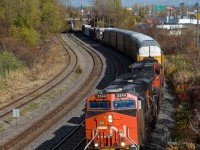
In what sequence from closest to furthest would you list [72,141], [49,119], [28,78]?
[72,141], [49,119], [28,78]

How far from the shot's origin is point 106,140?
1274 centimetres

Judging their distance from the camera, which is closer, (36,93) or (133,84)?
(133,84)

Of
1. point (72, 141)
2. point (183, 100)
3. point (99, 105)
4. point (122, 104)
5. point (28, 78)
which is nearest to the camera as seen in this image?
point (122, 104)

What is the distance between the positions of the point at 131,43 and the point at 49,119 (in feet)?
65.1

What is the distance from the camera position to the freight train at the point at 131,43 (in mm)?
30250

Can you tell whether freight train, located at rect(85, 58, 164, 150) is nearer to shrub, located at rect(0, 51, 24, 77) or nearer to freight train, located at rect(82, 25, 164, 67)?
freight train, located at rect(82, 25, 164, 67)

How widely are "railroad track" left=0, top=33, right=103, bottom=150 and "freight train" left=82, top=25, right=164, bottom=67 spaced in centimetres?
469

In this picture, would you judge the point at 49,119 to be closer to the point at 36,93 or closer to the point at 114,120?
the point at 36,93

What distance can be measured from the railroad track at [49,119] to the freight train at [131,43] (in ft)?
15.4

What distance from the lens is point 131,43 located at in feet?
127

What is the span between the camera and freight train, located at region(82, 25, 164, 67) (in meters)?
30.2

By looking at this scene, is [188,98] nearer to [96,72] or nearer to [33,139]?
[33,139]

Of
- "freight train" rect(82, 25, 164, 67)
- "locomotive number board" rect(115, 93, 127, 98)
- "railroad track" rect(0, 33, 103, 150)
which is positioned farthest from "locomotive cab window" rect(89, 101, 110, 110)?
"freight train" rect(82, 25, 164, 67)

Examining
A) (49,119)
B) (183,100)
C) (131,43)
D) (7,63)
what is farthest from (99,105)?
(131,43)
